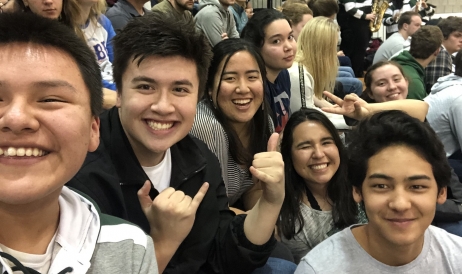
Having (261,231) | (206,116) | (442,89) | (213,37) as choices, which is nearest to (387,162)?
(261,231)

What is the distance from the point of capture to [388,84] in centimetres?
279

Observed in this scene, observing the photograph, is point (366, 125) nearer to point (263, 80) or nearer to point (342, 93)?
point (263, 80)

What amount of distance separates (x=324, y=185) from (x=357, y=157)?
0.55 m

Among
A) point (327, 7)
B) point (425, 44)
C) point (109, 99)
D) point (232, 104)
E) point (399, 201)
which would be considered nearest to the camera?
point (399, 201)

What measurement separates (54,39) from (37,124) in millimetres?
170

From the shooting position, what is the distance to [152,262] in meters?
0.91

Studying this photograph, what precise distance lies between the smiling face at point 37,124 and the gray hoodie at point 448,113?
98.8 inches

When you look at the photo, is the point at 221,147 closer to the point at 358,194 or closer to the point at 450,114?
the point at 358,194

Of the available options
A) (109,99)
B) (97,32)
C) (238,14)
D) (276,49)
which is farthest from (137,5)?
(238,14)

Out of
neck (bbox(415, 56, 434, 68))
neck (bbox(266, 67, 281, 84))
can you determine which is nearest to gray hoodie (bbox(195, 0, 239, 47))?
neck (bbox(266, 67, 281, 84))

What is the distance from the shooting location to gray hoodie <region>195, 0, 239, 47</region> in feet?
11.4

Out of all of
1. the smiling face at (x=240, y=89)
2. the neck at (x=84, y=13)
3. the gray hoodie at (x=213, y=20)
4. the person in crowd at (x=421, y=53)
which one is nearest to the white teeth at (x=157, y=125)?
the smiling face at (x=240, y=89)

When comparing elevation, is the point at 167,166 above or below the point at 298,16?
below

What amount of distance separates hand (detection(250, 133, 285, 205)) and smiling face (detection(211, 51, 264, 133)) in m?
0.56
